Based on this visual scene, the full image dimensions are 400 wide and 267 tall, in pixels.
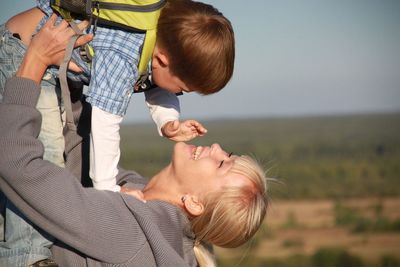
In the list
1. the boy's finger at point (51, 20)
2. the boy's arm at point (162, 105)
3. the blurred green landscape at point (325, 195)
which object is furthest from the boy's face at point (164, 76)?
the blurred green landscape at point (325, 195)

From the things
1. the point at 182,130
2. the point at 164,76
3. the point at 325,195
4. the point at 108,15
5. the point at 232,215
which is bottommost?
the point at 325,195

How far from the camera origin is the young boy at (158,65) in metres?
4.00

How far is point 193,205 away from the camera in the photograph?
13.9 ft

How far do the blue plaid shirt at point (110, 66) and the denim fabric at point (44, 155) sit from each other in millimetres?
174

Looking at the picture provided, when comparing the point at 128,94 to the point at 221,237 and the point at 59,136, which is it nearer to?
the point at 59,136

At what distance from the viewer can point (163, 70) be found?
4.33 meters

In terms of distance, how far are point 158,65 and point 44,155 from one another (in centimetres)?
79

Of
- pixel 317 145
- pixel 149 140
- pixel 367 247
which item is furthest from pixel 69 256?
pixel 149 140

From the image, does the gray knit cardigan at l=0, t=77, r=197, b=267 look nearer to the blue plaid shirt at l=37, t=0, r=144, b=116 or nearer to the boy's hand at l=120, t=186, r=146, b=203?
the boy's hand at l=120, t=186, r=146, b=203

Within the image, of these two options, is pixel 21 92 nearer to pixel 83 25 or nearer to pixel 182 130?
pixel 83 25

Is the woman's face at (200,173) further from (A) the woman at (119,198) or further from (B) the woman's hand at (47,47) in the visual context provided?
(B) the woman's hand at (47,47)

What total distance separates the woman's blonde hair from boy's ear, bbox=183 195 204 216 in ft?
0.10

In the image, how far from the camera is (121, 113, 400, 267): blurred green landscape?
3075 cm

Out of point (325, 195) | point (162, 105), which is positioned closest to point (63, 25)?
point (162, 105)
